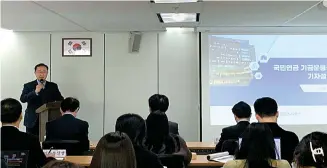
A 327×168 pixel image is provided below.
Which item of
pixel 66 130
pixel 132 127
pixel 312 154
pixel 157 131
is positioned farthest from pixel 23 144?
pixel 312 154

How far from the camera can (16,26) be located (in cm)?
634

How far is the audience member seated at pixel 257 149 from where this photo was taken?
257 cm

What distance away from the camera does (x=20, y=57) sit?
6996mm

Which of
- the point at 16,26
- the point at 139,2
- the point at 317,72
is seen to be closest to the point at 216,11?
the point at 139,2

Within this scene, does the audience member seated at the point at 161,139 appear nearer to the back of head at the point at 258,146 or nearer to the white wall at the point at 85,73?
A: the back of head at the point at 258,146

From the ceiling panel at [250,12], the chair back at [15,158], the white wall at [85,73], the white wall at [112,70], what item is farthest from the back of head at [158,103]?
the white wall at [85,73]

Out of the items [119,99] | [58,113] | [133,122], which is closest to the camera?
[133,122]

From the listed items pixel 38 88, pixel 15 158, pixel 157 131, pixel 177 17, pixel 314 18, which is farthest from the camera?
pixel 38 88

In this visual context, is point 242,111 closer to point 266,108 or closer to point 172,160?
point 266,108

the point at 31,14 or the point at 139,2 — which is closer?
the point at 139,2

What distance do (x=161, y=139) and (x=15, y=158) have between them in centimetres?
125

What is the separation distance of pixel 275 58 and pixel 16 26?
13.8 ft

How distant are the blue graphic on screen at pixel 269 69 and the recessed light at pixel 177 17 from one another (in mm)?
1221

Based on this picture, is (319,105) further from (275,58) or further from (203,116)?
(203,116)
